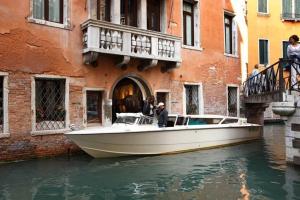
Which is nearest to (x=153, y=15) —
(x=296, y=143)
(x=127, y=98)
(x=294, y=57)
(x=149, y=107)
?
(x=127, y=98)

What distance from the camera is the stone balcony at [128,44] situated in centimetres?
977

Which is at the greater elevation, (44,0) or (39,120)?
(44,0)

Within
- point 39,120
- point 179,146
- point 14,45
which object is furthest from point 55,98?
point 179,146

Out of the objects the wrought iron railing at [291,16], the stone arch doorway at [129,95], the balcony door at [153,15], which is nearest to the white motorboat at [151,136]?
the stone arch doorway at [129,95]

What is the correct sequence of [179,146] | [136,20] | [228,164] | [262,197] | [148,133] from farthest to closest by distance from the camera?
[136,20], [179,146], [148,133], [228,164], [262,197]

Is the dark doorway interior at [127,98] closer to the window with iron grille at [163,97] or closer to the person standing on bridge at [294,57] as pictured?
the window with iron grille at [163,97]

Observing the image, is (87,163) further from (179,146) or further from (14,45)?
(14,45)

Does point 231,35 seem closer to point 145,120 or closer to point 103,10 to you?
point 103,10

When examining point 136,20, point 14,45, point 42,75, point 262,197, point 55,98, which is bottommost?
point 262,197

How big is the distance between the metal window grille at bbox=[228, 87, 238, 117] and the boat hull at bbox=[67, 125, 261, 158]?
12.7 ft

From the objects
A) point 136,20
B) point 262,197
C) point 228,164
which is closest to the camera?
point 262,197

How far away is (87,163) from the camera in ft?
28.6

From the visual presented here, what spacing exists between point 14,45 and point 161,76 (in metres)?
5.03

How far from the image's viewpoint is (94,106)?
10.7m
